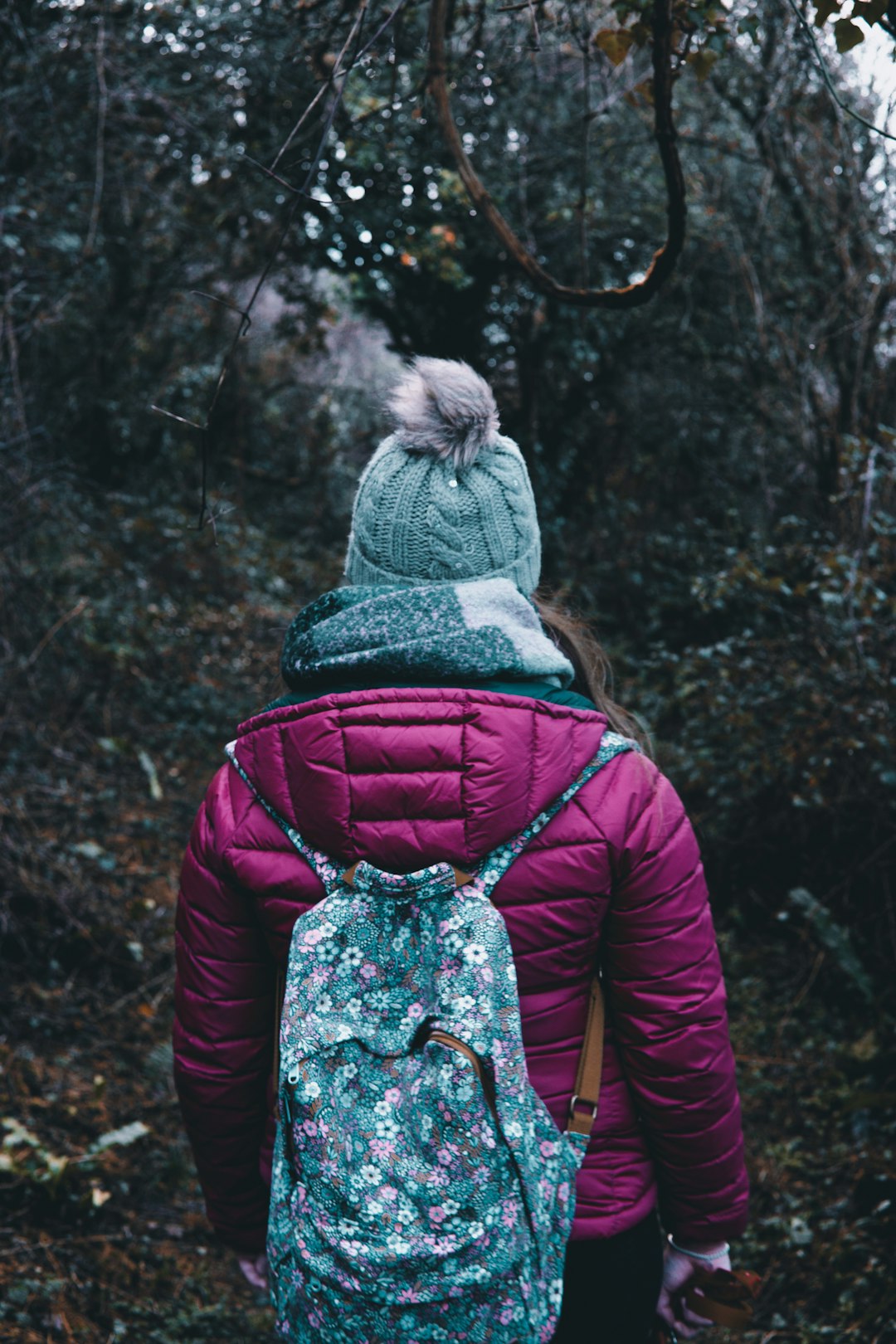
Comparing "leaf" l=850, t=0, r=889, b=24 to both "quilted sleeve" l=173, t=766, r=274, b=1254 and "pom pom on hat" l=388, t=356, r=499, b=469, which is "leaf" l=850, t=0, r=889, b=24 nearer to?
"pom pom on hat" l=388, t=356, r=499, b=469

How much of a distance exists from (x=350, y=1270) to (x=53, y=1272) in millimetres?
1800

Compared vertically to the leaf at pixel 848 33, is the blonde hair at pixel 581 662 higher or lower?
lower

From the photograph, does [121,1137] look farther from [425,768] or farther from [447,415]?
[447,415]

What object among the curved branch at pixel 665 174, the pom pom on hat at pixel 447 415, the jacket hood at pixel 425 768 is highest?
the curved branch at pixel 665 174

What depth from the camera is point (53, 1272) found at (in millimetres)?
2590

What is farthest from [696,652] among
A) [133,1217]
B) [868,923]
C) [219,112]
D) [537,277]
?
[219,112]

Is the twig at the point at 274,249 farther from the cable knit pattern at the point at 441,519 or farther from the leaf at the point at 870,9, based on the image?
the leaf at the point at 870,9

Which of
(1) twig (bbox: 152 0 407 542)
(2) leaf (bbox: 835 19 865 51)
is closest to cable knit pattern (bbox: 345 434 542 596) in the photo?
(1) twig (bbox: 152 0 407 542)

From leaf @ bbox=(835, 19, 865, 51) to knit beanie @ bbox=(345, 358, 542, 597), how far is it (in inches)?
33.8

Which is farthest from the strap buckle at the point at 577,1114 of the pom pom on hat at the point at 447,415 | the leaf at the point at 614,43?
the leaf at the point at 614,43

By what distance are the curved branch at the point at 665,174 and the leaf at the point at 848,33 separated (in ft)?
0.91

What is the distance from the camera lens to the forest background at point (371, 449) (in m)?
2.93

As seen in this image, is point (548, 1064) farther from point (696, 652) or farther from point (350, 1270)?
point (696, 652)

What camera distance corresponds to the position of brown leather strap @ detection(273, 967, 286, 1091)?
1.53 m
